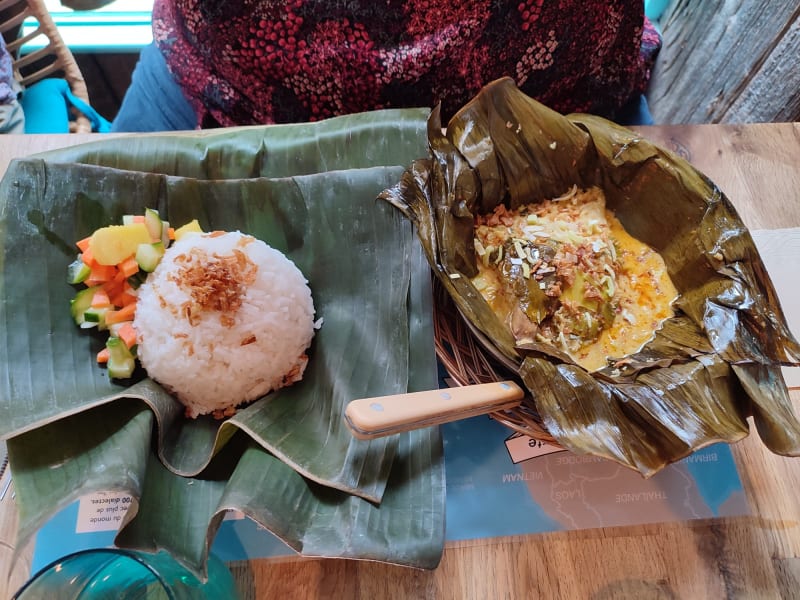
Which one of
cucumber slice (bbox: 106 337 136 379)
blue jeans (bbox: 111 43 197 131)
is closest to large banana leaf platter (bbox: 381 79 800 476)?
cucumber slice (bbox: 106 337 136 379)

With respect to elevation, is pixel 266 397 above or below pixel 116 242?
A: below

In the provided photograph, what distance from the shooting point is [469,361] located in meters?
1.37

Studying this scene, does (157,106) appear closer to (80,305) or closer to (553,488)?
(80,305)

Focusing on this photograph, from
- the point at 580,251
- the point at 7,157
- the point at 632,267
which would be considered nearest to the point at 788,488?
the point at 632,267

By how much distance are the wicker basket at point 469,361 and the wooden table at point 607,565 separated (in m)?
0.27

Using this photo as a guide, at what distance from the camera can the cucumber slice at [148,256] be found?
1.38 m

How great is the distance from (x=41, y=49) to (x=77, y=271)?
146cm

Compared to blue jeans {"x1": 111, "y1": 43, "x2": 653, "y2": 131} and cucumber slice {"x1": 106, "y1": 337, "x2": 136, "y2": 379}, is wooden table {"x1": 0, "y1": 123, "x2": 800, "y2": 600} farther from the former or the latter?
blue jeans {"x1": 111, "y1": 43, "x2": 653, "y2": 131}

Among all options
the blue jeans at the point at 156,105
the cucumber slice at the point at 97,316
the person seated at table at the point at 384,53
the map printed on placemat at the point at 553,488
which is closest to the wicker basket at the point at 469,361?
the map printed on placemat at the point at 553,488

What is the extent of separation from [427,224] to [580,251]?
46cm

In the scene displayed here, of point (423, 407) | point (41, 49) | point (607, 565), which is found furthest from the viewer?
point (41, 49)

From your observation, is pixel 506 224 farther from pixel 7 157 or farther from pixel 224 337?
pixel 7 157

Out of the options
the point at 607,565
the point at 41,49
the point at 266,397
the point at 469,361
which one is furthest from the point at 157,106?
the point at 607,565

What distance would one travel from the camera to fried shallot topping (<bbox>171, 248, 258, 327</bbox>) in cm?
129
